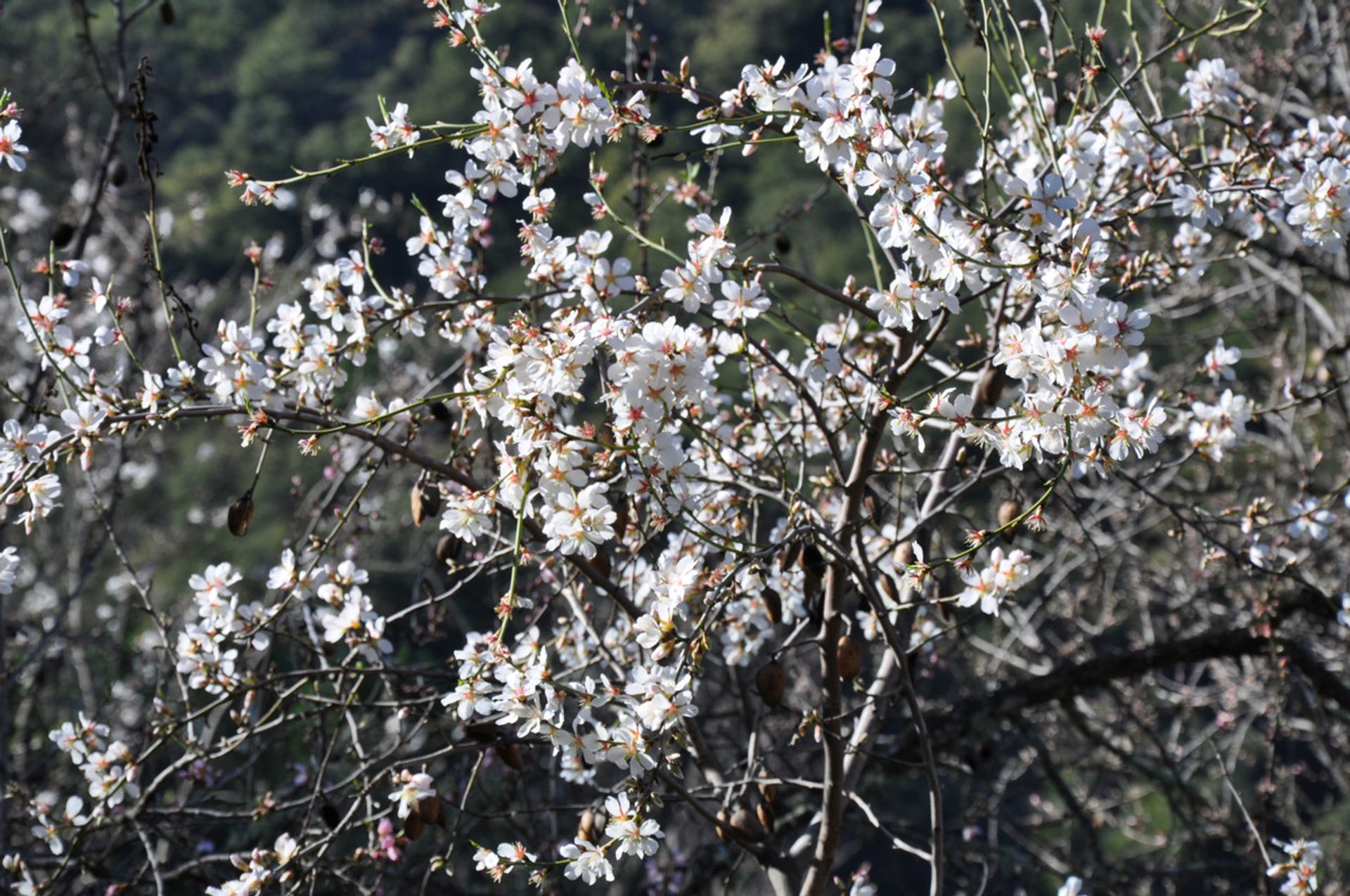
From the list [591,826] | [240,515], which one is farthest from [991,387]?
[240,515]

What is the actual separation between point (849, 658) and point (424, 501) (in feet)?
2.57

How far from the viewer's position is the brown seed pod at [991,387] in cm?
204

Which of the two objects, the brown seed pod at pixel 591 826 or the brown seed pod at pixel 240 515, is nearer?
the brown seed pod at pixel 591 826

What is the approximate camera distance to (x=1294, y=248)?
4.71 meters

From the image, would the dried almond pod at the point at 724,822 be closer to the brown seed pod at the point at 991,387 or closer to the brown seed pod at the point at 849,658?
the brown seed pod at the point at 849,658

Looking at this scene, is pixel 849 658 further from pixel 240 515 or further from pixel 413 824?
pixel 240 515

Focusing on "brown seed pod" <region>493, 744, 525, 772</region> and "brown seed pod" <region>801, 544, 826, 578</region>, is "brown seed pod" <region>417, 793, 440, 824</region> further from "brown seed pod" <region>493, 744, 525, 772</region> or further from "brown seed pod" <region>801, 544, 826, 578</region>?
"brown seed pod" <region>801, 544, 826, 578</region>

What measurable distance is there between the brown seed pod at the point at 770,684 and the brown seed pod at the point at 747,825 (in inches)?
13.3

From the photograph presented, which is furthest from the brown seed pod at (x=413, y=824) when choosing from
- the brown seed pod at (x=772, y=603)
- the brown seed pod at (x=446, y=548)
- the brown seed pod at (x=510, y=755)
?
the brown seed pod at (x=772, y=603)

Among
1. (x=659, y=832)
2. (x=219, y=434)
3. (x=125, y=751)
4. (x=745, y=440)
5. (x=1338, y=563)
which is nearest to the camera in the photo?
(x=659, y=832)

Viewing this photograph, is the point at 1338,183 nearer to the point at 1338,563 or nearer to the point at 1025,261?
the point at 1025,261

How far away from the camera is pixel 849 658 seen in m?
2.04

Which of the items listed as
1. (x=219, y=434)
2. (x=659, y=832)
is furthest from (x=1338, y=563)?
(x=219, y=434)

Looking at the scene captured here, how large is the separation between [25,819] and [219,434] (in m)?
14.1
